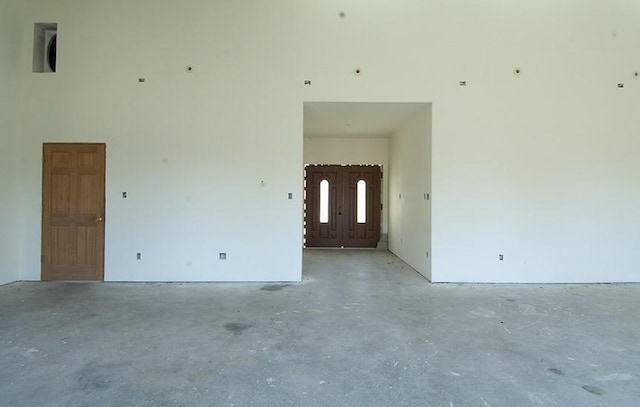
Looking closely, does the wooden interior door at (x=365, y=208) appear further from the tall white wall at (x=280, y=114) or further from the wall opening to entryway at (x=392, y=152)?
the tall white wall at (x=280, y=114)

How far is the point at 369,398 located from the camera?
251 cm

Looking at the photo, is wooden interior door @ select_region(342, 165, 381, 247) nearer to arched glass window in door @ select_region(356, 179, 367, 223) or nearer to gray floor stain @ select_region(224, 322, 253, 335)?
arched glass window in door @ select_region(356, 179, 367, 223)

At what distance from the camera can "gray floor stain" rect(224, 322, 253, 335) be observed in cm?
379

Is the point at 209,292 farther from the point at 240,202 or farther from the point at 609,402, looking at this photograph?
the point at 609,402

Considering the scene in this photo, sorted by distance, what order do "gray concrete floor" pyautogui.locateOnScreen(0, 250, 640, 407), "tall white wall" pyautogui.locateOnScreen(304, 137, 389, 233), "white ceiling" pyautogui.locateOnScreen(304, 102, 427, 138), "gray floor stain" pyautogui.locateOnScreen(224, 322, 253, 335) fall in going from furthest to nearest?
"tall white wall" pyautogui.locateOnScreen(304, 137, 389, 233) → "white ceiling" pyautogui.locateOnScreen(304, 102, 427, 138) → "gray floor stain" pyautogui.locateOnScreen(224, 322, 253, 335) → "gray concrete floor" pyautogui.locateOnScreen(0, 250, 640, 407)

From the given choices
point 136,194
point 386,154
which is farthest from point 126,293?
point 386,154

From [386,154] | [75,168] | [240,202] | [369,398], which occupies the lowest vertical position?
[369,398]

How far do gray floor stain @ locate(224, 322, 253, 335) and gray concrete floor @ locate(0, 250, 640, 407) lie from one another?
1cm

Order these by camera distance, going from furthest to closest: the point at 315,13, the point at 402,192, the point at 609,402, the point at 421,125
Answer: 1. the point at 402,192
2. the point at 421,125
3. the point at 315,13
4. the point at 609,402

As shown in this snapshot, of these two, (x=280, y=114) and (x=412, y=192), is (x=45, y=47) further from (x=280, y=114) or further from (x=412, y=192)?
(x=412, y=192)

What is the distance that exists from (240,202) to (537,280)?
15.3 feet

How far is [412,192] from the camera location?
7176 millimetres

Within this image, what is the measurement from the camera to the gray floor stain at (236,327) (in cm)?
379

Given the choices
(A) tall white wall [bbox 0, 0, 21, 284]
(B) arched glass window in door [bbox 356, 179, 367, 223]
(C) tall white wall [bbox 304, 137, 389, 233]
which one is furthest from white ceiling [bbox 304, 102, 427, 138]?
(A) tall white wall [bbox 0, 0, 21, 284]
